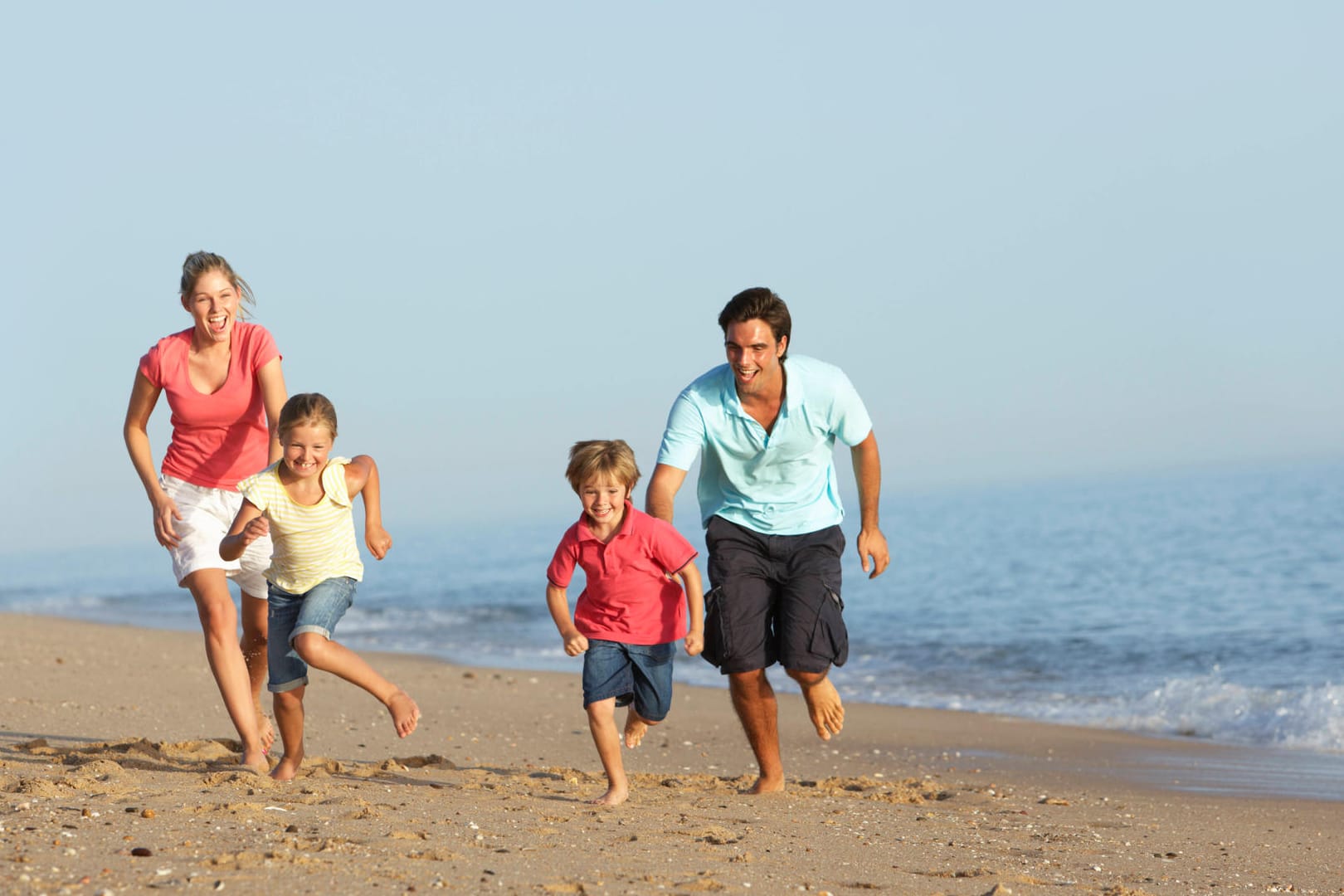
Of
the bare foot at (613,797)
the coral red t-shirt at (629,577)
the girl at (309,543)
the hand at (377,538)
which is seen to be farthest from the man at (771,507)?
the girl at (309,543)

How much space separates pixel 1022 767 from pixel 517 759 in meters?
2.72

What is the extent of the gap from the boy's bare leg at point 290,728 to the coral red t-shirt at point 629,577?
1.10m

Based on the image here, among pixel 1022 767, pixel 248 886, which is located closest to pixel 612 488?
pixel 248 886

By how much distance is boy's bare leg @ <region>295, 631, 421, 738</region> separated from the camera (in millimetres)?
4613

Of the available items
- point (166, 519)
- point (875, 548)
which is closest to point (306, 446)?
point (166, 519)

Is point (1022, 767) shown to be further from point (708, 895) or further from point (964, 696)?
point (708, 895)

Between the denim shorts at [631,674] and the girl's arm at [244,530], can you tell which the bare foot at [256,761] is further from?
the denim shorts at [631,674]

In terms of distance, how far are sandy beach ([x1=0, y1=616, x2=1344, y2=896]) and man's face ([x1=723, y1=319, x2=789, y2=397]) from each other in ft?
5.23

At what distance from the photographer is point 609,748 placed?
471cm

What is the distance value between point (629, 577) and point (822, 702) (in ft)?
3.71

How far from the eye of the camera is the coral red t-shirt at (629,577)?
4652 mm

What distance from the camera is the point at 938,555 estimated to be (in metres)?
28.0

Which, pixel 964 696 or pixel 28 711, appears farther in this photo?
pixel 964 696

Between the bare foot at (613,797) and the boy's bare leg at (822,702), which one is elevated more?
the boy's bare leg at (822,702)
